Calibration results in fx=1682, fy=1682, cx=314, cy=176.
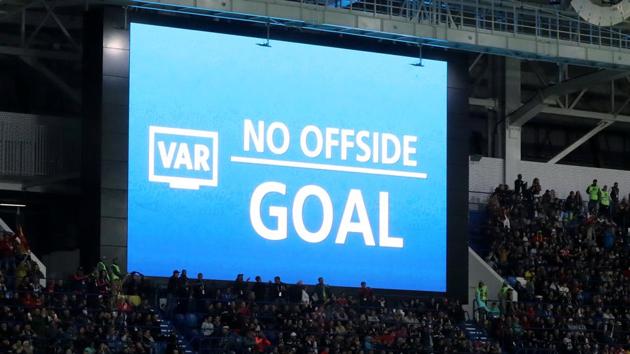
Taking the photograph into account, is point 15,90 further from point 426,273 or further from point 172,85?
point 426,273

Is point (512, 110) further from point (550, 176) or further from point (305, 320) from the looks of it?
point (305, 320)

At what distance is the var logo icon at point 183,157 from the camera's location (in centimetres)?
3428

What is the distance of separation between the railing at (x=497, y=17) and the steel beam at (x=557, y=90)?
0.80 metres

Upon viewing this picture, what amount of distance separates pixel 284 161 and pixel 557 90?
9474 millimetres

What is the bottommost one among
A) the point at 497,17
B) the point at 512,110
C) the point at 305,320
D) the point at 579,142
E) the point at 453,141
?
the point at 305,320

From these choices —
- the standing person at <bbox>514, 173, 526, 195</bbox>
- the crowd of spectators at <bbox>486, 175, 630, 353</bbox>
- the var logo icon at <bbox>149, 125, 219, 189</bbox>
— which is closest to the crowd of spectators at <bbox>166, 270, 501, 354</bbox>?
the crowd of spectators at <bbox>486, 175, 630, 353</bbox>

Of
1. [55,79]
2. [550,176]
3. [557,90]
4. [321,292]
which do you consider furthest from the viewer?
[550,176]

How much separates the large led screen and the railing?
50.9 inches

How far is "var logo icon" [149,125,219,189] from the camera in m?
34.3

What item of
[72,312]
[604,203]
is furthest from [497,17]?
[72,312]

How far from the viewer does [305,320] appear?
3372 centimetres

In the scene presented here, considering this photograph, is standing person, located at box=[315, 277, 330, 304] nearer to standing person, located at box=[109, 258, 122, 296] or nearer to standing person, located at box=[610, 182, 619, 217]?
standing person, located at box=[109, 258, 122, 296]

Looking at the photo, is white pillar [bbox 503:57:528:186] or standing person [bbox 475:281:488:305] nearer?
standing person [bbox 475:281:488:305]

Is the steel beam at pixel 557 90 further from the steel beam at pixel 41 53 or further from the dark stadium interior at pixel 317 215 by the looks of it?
the steel beam at pixel 41 53
